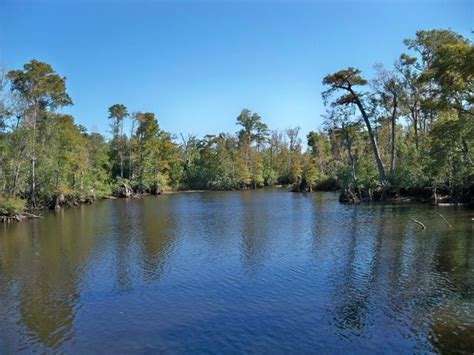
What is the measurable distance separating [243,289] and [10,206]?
2939 centimetres

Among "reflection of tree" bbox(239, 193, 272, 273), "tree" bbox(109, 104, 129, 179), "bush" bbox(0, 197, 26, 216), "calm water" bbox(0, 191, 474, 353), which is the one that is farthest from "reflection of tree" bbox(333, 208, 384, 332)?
"tree" bbox(109, 104, 129, 179)

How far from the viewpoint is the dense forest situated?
33.2 metres

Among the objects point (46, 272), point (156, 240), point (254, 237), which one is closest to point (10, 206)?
point (156, 240)

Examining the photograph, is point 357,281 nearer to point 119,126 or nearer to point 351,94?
point 351,94

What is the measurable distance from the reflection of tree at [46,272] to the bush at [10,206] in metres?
2.98

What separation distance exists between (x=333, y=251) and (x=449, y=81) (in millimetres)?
14526

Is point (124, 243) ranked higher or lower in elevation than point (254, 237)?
lower

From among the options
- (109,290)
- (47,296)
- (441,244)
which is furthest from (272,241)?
(47,296)

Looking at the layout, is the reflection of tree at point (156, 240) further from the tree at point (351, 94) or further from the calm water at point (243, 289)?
the tree at point (351, 94)

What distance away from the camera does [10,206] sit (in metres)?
37.8

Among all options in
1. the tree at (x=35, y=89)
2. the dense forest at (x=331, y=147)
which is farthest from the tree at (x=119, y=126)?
the tree at (x=35, y=89)

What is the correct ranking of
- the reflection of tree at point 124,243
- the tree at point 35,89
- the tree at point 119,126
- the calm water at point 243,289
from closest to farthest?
the calm water at point 243,289 → the reflection of tree at point 124,243 → the tree at point 35,89 → the tree at point 119,126

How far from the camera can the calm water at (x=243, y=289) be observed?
12.1 meters

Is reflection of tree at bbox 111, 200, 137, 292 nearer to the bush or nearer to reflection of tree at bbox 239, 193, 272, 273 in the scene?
reflection of tree at bbox 239, 193, 272, 273
